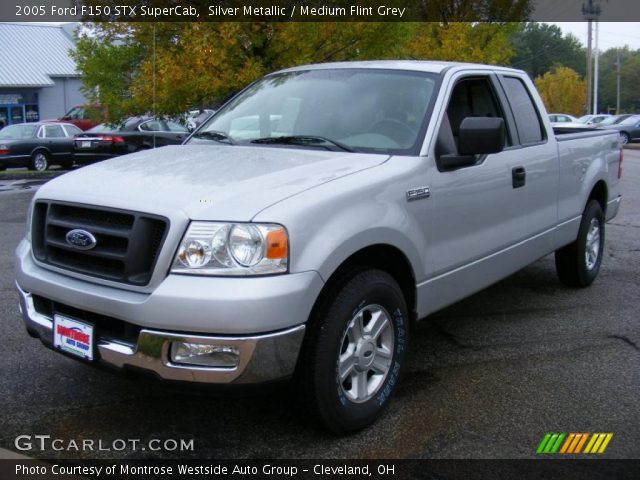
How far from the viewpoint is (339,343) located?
10.9 ft

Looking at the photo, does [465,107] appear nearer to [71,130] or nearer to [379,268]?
[379,268]

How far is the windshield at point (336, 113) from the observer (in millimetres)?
4148

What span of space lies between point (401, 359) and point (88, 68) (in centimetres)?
994

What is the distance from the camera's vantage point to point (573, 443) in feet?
11.5

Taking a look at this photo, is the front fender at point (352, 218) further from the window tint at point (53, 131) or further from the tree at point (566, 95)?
the tree at point (566, 95)

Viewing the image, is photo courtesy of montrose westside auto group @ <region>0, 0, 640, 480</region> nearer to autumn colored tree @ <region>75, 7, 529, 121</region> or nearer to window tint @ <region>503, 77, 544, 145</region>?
window tint @ <region>503, 77, 544, 145</region>

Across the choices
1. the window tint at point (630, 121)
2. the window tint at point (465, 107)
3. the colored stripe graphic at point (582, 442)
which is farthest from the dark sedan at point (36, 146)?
the window tint at point (630, 121)

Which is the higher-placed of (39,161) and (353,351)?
(39,161)

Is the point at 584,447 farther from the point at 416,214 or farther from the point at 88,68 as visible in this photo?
the point at 88,68

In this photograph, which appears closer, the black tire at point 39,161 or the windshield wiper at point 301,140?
the windshield wiper at point 301,140

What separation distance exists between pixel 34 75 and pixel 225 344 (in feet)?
127

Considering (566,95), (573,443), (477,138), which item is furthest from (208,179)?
(566,95)

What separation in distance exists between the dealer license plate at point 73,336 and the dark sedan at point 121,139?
15.0 meters

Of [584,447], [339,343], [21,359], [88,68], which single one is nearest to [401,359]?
[339,343]
